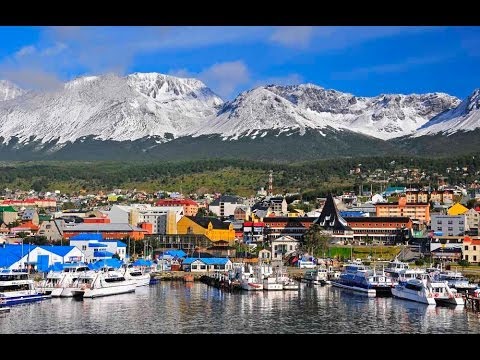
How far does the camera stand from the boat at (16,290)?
36.1ft

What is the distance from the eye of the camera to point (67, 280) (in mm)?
12891

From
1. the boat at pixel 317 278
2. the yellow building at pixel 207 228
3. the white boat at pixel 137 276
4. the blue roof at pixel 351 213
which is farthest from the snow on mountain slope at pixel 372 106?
the white boat at pixel 137 276

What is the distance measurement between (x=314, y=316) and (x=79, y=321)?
2.94 m

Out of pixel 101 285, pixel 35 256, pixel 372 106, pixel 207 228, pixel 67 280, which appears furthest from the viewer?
pixel 372 106

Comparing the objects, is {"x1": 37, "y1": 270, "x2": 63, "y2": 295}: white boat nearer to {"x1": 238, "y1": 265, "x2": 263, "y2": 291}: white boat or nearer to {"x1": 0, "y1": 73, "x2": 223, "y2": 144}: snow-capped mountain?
{"x1": 238, "y1": 265, "x2": 263, "y2": 291}: white boat

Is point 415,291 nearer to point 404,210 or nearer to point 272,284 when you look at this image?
point 272,284

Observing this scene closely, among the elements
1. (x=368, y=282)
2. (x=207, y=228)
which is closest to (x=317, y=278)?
(x=368, y=282)

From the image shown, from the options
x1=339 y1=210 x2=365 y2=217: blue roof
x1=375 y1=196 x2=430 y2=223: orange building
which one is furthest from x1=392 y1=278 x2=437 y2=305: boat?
x1=375 y1=196 x2=430 y2=223: orange building

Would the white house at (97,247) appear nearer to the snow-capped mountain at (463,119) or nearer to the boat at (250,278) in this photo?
the boat at (250,278)

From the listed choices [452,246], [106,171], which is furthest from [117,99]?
[452,246]

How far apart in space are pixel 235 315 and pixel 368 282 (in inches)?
167
